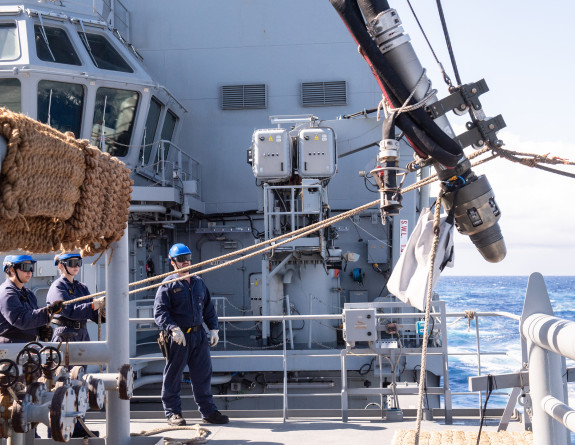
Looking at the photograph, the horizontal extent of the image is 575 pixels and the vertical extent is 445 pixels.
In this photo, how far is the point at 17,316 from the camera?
14.5 feet

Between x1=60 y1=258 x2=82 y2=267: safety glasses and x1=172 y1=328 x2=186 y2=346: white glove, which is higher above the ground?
x1=60 y1=258 x2=82 y2=267: safety glasses

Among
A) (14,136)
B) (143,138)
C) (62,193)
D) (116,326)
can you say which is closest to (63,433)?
(116,326)

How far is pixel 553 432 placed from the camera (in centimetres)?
187

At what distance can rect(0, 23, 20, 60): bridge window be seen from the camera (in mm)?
10047

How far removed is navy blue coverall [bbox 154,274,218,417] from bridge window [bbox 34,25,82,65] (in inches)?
250

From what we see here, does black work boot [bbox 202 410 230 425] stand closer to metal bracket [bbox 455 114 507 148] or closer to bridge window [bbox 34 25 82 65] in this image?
metal bracket [bbox 455 114 507 148]

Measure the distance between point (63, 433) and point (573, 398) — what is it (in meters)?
15.3

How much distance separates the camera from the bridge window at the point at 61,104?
33.4ft

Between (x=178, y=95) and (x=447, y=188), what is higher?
(x=178, y=95)

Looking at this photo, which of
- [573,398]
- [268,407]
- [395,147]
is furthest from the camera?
[573,398]

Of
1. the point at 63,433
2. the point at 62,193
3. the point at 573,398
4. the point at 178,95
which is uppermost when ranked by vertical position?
the point at 178,95

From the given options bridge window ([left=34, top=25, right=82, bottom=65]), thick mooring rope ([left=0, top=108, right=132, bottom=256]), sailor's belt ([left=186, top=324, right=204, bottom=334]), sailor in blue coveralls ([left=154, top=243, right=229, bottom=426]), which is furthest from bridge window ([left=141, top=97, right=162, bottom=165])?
thick mooring rope ([left=0, top=108, right=132, bottom=256])

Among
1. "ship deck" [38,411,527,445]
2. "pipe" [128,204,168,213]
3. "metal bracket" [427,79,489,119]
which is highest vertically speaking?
"pipe" [128,204,168,213]

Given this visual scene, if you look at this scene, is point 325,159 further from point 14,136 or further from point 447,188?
point 14,136
